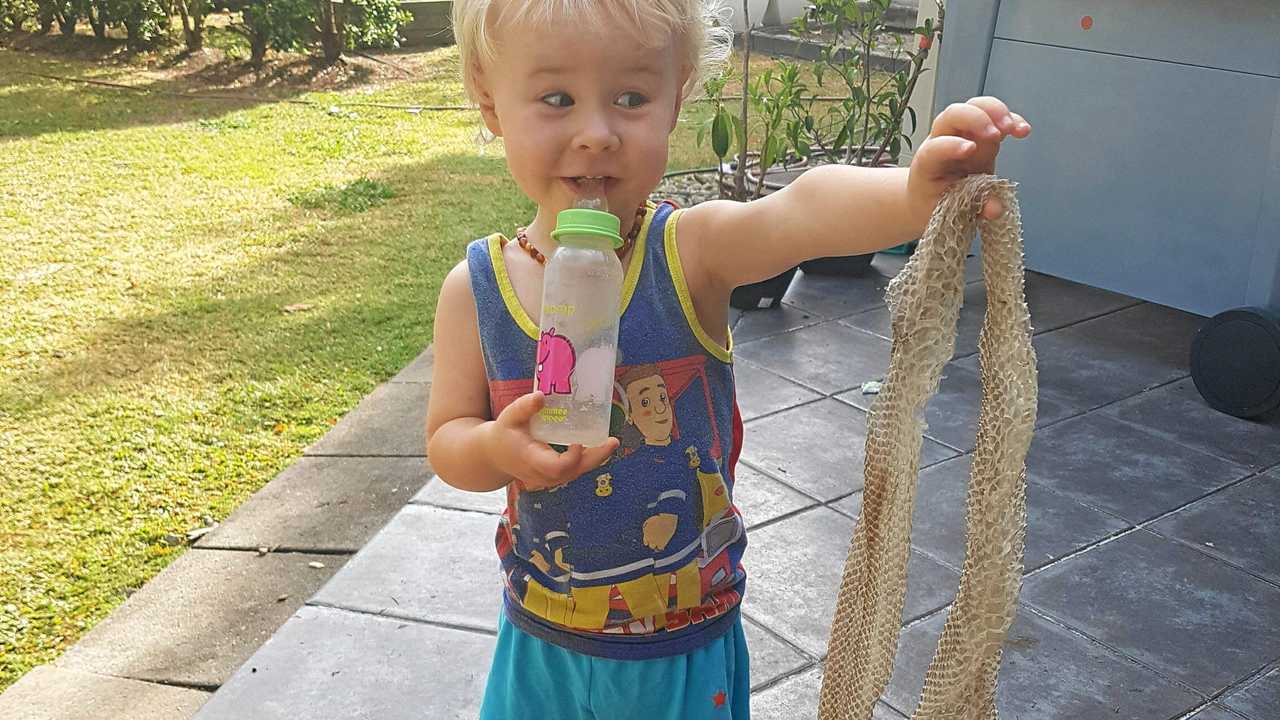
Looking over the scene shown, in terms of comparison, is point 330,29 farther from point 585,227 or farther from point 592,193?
point 585,227

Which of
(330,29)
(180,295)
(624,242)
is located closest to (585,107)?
(624,242)

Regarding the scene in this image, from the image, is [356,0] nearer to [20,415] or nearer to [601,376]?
[20,415]

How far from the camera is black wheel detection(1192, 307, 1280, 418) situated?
3.47 meters

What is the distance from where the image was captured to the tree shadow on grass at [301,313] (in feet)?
14.4

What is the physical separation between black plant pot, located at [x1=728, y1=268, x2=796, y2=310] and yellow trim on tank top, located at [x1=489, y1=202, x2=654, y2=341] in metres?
2.79

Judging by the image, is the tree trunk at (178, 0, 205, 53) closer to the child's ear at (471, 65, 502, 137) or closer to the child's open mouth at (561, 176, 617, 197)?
the child's ear at (471, 65, 502, 137)

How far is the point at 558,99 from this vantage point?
4.50ft

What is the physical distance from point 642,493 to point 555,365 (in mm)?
295

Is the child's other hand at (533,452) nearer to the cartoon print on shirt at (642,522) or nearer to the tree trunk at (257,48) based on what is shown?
the cartoon print on shirt at (642,522)

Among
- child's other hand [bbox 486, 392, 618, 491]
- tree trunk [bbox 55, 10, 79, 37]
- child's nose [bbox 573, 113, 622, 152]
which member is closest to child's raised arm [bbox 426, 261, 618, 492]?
child's other hand [bbox 486, 392, 618, 491]

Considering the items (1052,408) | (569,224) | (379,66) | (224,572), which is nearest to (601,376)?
(569,224)

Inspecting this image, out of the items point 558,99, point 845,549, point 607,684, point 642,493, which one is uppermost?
point 558,99

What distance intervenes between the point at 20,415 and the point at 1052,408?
3.39 m

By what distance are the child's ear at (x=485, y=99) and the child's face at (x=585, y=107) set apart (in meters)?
0.10
